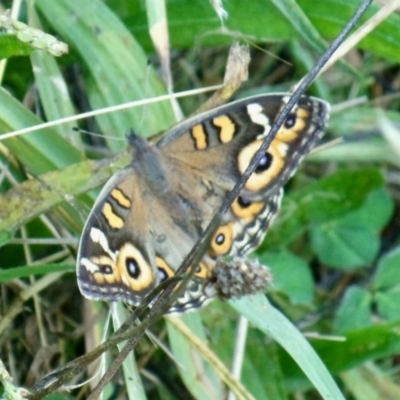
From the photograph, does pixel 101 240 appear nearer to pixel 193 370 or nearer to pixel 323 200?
pixel 193 370

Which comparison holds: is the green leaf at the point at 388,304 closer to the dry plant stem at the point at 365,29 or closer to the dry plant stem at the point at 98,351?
the dry plant stem at the point at 365,29

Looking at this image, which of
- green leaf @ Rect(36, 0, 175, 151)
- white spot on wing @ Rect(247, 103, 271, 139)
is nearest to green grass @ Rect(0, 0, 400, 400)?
green leaf @ Rect(36, 0, 175, 151)

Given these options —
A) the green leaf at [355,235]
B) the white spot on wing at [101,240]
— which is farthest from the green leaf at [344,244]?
the white spot on wing at [101,240]

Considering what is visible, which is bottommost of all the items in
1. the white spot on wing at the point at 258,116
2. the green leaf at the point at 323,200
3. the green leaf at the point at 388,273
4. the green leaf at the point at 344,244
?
the green leaf at the point at 388,273

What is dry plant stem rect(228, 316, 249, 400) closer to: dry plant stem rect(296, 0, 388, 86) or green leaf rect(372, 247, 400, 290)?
green leaf rect(372, 247, 400, 290)

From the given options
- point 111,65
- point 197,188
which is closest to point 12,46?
point 111,65
